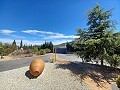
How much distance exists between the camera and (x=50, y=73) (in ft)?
42.6

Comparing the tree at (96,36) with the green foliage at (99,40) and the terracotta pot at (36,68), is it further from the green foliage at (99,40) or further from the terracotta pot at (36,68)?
the terracotta pot at (36,68)

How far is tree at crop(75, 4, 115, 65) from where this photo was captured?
14.7m

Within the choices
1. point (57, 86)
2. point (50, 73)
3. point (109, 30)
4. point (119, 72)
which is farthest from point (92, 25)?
point (57, 86)

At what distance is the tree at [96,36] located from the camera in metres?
14.7

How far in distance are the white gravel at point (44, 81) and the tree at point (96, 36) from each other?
10.8ft

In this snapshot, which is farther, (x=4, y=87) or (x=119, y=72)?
(x=119, y=72)

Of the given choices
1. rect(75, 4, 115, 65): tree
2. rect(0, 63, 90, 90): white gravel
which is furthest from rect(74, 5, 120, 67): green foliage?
rect(0, 63, 90, 90): white gravel

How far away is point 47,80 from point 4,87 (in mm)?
2922

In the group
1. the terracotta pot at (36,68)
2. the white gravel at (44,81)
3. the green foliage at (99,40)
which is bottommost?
the white gravel at (44,81)

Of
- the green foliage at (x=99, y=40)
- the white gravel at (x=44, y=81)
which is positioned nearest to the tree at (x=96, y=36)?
the green foliage at (x=99, y=40)

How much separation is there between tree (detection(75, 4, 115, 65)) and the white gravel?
3.30 metres

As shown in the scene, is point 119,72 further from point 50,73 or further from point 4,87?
point 4,87

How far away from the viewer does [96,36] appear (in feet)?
50.4

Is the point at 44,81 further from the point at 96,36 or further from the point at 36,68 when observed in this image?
the point at 96,36
